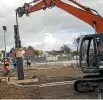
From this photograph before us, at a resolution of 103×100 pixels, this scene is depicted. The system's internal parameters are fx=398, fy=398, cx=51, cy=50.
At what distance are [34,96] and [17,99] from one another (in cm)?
113

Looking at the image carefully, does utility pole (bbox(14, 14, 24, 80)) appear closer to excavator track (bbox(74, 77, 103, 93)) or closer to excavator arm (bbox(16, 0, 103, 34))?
excavator arm (bbox(16, 0, 103, 34))

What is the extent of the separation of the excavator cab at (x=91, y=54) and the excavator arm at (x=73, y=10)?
5.24 ft

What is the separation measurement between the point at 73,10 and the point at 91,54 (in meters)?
4.47

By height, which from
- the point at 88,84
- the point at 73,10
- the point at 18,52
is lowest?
the point at 88,84

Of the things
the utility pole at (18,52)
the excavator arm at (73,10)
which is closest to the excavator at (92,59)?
the excavator arm at (73,10)

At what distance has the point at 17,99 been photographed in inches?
661

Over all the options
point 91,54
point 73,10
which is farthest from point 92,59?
point 73,10

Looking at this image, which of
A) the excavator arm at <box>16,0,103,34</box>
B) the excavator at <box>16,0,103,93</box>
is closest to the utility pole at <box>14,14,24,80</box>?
the excavator arm at <box>16,0,103,34</box>

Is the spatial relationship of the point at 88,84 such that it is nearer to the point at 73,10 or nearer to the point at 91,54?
the point at 91,54

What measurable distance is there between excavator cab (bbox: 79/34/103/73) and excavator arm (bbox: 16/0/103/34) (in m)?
1.60

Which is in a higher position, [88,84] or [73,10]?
[73,10]

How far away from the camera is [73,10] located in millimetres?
22109

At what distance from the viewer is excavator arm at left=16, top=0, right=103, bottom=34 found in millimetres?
20703

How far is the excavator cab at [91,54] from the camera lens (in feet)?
59.0
